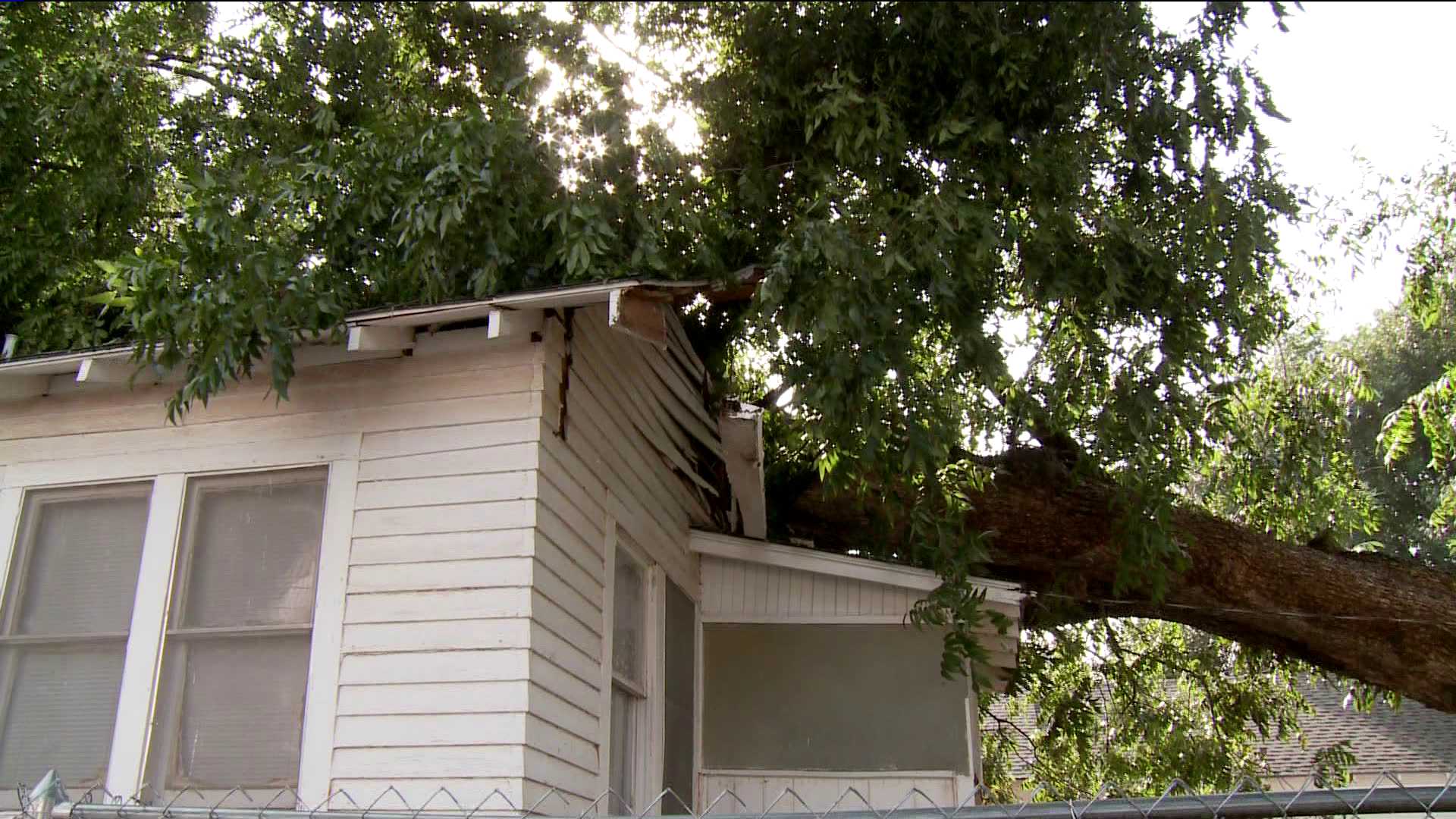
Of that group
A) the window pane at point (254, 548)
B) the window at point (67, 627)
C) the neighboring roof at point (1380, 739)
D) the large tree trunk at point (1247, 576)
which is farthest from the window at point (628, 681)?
the neighboring roof at point (1380, 739)

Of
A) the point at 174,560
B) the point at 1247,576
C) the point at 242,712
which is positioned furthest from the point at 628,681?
the point at 1247,576

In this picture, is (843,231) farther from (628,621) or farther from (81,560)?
(81,560)

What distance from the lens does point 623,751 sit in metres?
5.88

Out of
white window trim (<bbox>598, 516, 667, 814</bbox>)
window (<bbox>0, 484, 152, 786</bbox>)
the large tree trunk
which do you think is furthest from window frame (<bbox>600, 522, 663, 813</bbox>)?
the large tree trunk

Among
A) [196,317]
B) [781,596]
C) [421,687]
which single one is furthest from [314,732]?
[781,596]

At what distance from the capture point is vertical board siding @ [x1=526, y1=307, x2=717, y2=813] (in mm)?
4719

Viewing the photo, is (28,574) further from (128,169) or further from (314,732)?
(128,169)

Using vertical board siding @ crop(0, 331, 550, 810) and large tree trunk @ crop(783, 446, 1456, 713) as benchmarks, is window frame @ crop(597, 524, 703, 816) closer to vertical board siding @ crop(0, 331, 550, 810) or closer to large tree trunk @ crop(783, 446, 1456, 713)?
vertical board siding @ crop(0, 331, 550, 810)

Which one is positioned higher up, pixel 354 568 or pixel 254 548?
pixel 254 548

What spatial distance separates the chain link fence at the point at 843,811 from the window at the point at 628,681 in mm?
421

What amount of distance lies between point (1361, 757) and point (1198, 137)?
13165 mm

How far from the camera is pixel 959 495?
7691mm

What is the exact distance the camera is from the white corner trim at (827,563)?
688 centimetres

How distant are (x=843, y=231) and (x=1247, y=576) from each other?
5.00 m
